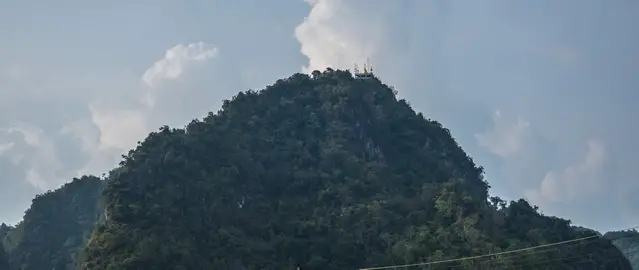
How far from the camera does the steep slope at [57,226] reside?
8331 cm

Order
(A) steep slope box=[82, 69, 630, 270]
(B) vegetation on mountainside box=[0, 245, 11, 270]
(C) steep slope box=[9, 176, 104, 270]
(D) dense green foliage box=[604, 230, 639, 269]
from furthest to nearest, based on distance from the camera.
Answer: (D) dense green foliage box=[604, 230, 639, 269], (C) steep slope box=[9, 176, 104, 270], (B) vegetation on mountainside box=[0, 245, 11, 270], (A) steep slope box=[82, 69, 630, 270]

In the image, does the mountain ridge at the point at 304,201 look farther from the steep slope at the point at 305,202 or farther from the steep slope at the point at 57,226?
the steep slope at the point at 57,226

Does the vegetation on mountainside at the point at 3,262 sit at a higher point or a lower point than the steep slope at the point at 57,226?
lower

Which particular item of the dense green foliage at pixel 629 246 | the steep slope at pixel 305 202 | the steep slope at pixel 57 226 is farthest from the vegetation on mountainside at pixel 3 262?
the dense green foliage at pixel 629 246

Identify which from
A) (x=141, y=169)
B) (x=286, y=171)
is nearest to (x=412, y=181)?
(x=286, y=171)

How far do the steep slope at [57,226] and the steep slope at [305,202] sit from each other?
2696 centimetres

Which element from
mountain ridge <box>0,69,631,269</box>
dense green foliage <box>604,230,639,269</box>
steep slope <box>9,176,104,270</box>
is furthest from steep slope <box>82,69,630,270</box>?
dense green foliage <box>604,230,639,269</box>

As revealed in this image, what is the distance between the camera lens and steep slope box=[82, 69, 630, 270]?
5416cm

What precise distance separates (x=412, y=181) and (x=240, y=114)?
18466 millimetres

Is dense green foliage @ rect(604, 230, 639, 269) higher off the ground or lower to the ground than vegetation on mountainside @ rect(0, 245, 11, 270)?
higher

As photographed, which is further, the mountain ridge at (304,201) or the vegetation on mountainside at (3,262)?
the vegetation on mountainside at (3,262)

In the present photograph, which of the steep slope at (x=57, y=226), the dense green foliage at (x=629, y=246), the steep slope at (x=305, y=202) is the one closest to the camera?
the steep slope at (x=305, y=202)

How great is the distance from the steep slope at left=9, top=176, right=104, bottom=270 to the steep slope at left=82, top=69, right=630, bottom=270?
2696 cm

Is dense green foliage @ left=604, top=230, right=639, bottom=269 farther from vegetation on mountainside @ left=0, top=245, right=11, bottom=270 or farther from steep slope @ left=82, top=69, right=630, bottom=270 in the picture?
vegetation on mountainside @ left=0, top=245, right=11, bottom=270
